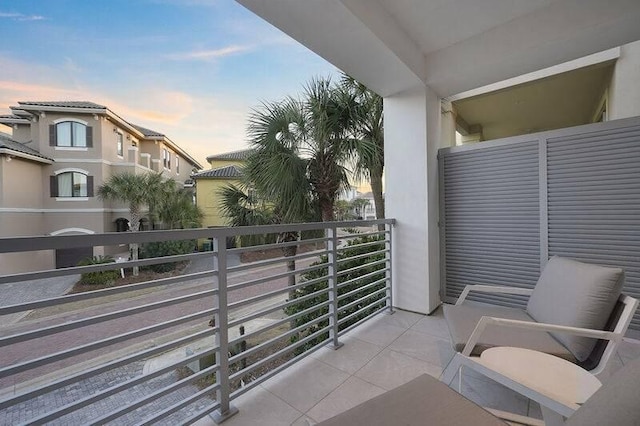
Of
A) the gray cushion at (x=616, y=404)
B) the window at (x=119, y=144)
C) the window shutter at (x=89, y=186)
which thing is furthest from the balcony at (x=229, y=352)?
the window at (x=119, y=144)

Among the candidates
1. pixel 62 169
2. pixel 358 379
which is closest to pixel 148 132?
pixel 62 169

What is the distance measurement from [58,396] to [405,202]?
483 cm

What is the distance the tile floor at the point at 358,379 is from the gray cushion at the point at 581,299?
24 centimetres

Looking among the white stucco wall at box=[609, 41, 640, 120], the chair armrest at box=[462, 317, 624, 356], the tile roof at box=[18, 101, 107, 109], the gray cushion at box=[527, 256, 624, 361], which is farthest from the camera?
the tile roof at box=[18, 101, 107, 109]

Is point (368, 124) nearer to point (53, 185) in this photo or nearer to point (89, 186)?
point (89, 186)

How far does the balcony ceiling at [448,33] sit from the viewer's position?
214 cm

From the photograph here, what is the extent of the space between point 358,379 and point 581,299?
1535mm

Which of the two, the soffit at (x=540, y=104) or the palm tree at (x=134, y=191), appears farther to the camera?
the palm tree at (x=134, y=191)

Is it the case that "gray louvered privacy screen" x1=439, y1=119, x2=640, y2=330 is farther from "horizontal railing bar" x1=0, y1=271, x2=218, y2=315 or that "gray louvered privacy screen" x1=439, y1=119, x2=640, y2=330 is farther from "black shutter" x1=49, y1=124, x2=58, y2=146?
"black shutter" x1=49, y1=124, x2=58, y2=146

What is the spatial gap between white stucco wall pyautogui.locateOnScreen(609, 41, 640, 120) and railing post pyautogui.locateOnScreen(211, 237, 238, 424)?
180 inches

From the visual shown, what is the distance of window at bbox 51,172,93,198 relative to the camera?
45.5 ft

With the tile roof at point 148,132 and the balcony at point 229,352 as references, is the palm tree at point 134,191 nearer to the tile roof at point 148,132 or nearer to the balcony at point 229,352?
the tile roof at point 148,132

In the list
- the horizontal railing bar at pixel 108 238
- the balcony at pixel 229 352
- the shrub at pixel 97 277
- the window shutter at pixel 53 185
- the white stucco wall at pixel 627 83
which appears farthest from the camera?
the window shutter at pixel 53 185

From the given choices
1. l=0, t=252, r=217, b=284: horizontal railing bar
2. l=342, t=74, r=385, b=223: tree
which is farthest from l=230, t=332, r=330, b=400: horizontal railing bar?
l=342, t=74, r=385, b=223: tree
